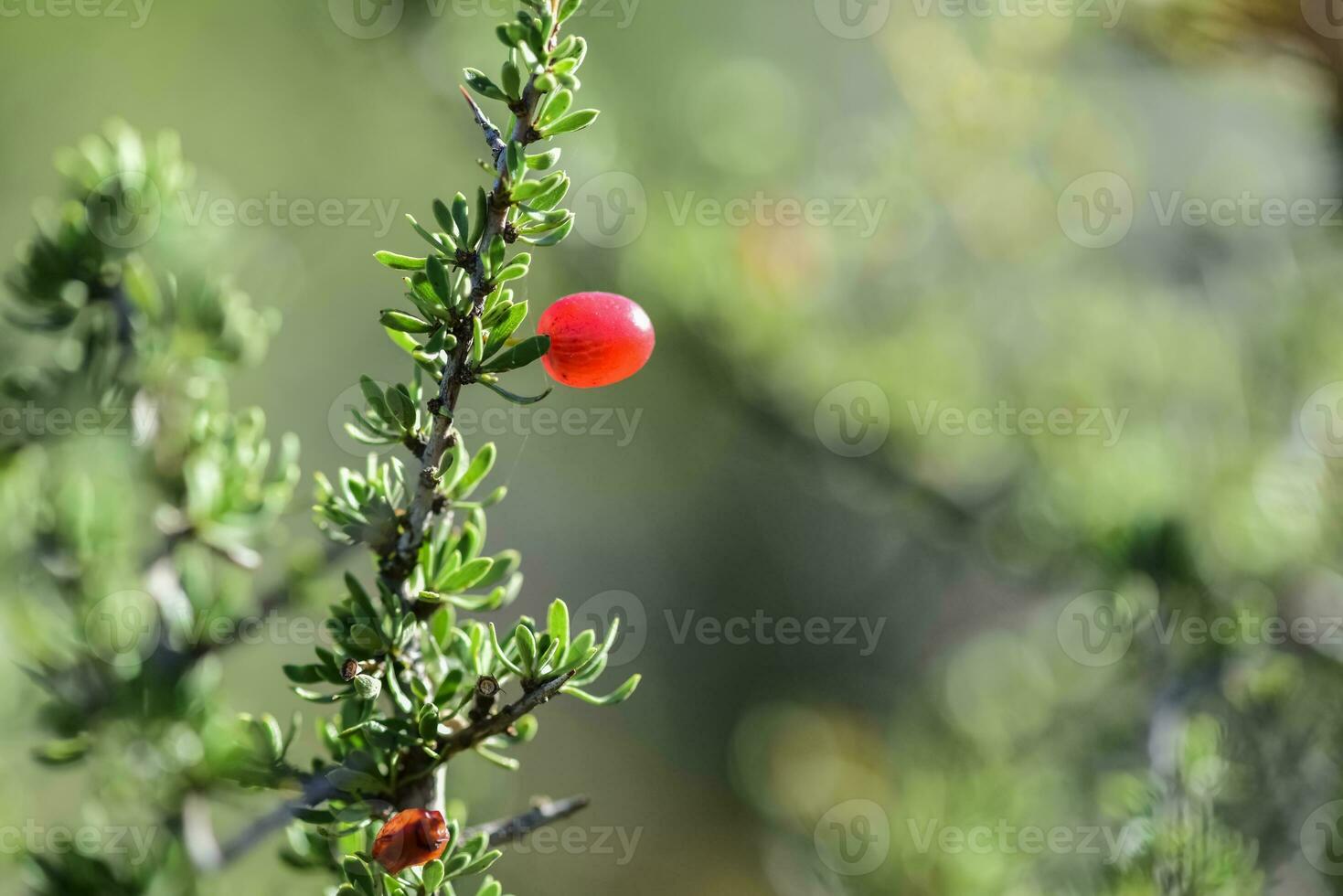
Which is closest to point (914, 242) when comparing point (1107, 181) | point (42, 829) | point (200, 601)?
point (1107, 181)

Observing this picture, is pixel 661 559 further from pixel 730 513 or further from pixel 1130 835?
pixel 1130 835

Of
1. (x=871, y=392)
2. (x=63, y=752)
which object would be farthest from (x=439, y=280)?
(x=871, y=392)

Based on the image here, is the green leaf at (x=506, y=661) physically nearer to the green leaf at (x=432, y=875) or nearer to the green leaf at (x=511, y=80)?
the green leaf at (x=432, y=875)

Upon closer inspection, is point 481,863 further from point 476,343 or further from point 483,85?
point 483,85

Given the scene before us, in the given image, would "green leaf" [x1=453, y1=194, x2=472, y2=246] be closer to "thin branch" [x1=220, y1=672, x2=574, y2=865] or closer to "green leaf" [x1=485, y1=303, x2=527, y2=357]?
"green leaf" [x1=485, y1=303, x2=527, y2=357]

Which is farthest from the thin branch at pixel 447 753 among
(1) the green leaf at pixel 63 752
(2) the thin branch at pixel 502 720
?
(1) the green leaf at pixel 63 752

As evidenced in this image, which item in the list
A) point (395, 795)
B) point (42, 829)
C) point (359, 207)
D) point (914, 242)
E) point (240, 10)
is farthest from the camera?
point (240, 10)
